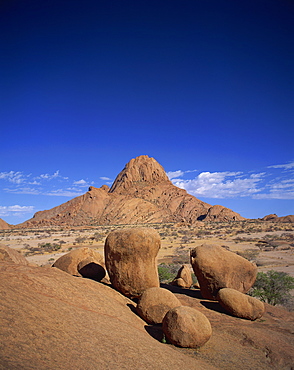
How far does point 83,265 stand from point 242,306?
6320 mm

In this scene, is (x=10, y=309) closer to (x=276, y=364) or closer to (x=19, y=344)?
(x=19, y=344)

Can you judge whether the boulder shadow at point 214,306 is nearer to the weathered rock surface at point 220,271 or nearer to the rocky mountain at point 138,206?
the weathered rock surface at point 220,271

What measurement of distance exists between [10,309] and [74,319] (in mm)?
1405

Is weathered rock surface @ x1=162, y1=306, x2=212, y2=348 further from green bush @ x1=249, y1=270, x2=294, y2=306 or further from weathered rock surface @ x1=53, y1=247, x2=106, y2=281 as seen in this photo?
green bush @ x1=249, y1=270, x2=294, y2=306

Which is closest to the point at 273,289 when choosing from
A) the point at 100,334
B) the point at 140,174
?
the point at 100,334

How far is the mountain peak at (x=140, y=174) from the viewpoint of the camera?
116250mm

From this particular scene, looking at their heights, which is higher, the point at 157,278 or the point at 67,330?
the point at 157,278

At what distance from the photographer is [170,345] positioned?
6.98 meters

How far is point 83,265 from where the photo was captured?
1088 cm

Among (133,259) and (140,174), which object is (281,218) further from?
(133,259)

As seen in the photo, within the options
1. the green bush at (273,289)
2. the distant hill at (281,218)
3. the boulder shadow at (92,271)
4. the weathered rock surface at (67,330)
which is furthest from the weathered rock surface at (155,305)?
the distant hill at (281,218)

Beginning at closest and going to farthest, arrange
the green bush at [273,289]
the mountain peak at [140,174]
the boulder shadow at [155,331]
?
the boulder shadow at [155,331]
the green bush at [273,289]
the mountain peak at [140,174]

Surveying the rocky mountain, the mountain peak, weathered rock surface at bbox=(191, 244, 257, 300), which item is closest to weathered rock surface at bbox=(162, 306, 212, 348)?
weathered rock surface at bbox=(191, 244, 257, 300)

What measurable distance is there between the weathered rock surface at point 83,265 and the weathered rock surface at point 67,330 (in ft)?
7.80
